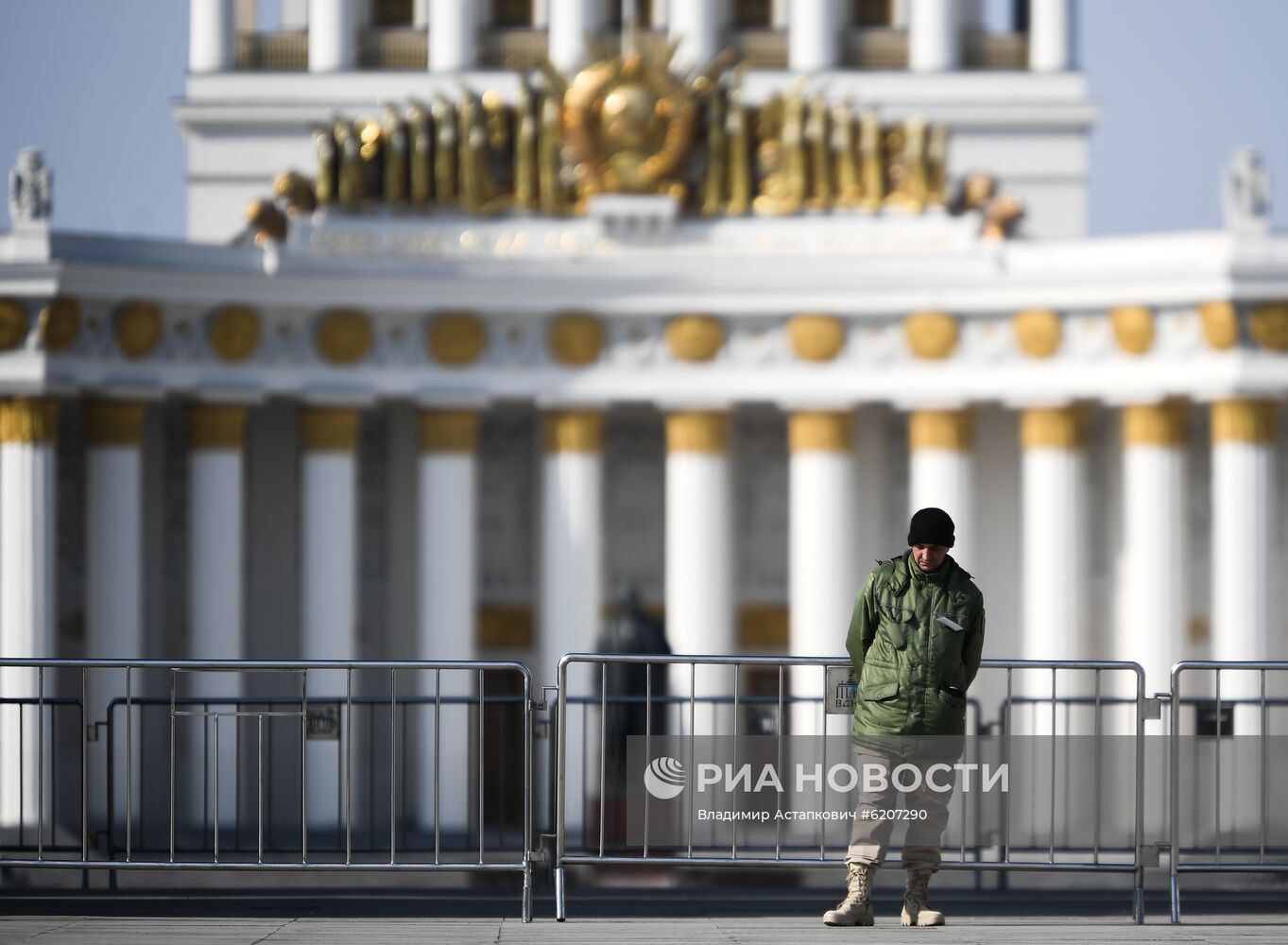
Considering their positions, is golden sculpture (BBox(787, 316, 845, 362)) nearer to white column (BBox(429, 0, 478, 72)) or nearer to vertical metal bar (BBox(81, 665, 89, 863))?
white column (BBox(429, 0, 478, 72))

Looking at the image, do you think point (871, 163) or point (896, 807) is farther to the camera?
point (871, 163)

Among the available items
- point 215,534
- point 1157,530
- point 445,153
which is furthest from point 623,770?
point 445,153

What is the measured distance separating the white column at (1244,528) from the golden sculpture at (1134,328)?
1035 millimetres

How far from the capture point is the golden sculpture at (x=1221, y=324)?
24.9 meters

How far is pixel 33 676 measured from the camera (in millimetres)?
24281

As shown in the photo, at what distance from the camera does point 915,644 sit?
9.84 m

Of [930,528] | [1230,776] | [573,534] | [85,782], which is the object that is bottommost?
[1230,776]

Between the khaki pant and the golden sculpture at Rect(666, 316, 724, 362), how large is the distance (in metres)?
16.8

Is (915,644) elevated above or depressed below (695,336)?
below

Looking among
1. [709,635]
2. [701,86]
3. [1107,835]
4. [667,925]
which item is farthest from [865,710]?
[701,86]

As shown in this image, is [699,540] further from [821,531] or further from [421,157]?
[421,157]

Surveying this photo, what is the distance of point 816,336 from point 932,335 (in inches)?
50.8

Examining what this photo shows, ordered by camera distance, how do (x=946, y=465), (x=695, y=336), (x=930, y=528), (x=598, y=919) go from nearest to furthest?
(x=930, y=528)
(x=598, y=919)
(x=946, y=465)
(x=695, y=336)

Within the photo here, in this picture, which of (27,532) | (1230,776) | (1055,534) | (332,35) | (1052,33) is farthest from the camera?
(1052,33)
